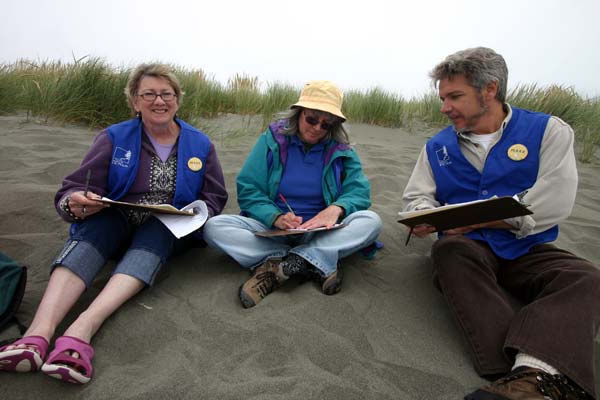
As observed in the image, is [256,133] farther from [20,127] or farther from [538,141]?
[538,141]

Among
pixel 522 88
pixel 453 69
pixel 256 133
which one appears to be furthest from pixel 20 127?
pixel 522 88

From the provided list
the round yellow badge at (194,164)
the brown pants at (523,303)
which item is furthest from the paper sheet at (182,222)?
the brown pants at (523,303)

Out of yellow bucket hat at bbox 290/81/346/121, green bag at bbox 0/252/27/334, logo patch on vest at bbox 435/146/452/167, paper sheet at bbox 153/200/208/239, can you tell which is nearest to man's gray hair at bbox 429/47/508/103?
logo patch on vest at bbox 435/146/452/167

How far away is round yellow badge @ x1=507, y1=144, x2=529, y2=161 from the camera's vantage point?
2414 millimetres

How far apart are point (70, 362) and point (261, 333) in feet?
2.65

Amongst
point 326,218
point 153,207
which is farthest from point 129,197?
point 326,218

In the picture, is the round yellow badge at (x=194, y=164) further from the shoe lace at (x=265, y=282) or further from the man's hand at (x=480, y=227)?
the man's hand at (x=480, y=227)

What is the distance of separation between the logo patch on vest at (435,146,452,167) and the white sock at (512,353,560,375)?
3.80 ft

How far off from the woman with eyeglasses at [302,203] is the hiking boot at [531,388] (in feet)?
3.26

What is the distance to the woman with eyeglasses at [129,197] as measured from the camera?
2.09 m

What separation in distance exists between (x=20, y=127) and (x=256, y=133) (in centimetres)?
318

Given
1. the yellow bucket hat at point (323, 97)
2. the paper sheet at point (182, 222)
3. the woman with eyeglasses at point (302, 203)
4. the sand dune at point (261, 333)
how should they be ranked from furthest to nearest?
the yellow bucket hat at point (323, 97) < the woman with eyeglasses at point (302, 203) < the paper sheet at point (182, 222) < the sand dune at point (261, 333)

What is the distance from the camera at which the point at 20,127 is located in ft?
18.1

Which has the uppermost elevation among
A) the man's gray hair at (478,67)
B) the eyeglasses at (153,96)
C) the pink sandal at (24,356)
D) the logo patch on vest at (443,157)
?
the man's gray hair at (478,67)
